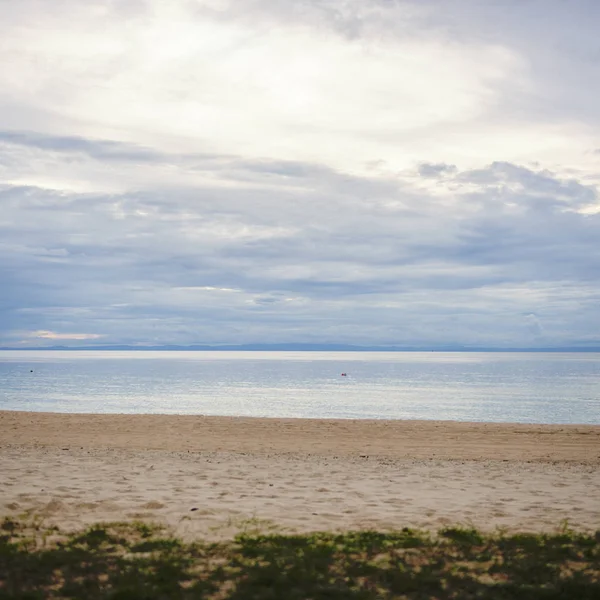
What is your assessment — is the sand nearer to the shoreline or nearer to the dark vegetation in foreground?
the shoreline

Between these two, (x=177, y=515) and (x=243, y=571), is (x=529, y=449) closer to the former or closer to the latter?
(x=177, y=515)

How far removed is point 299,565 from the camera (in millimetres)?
7410

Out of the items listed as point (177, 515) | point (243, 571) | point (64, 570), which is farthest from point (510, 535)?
point (64, 570)

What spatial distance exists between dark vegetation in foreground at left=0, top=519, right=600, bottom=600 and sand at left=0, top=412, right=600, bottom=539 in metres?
0.71

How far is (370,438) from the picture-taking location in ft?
84.0

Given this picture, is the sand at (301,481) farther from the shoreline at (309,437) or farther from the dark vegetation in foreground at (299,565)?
the dark vegetation in foreground at (299,565)

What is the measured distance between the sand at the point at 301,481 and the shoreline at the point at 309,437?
0.32ft

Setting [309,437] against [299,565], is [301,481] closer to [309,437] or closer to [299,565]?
[299,565]

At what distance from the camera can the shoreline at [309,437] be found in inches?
832

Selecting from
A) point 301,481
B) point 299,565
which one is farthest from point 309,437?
point 299,565

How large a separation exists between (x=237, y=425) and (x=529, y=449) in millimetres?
12849

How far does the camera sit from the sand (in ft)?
32.1

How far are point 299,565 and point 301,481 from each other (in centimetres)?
581

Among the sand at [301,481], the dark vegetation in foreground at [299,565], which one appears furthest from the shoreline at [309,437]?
the dark vegetation in foreground at [299,565]
